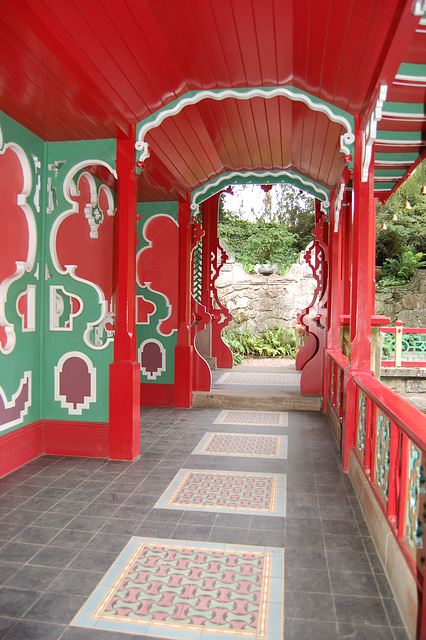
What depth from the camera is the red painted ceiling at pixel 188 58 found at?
2.68 metres

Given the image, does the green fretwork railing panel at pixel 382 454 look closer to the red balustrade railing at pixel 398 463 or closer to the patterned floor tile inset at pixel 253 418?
the red balustrade railing at pixel 398 463

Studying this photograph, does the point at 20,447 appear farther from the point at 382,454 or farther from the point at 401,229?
the point at 401,229

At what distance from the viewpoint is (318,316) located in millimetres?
7094

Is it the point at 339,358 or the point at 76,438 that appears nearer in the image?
the point at 76,438

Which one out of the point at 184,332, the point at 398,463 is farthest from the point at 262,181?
the point at 398,463

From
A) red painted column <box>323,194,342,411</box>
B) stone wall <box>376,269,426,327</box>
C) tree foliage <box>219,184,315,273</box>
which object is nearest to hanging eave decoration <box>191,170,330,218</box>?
red painted column <box>323,194,342,411</box>

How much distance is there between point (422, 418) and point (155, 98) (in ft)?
10.4

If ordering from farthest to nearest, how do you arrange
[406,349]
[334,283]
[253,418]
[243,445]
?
[406,349] < [334,283] < [253,418] < [243,445]

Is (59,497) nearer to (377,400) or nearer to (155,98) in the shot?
(377,400)

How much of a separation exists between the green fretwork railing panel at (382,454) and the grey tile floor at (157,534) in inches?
13.5

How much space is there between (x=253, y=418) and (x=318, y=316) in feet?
6.41

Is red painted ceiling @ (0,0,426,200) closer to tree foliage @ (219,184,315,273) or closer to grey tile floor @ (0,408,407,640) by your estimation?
grey tile floor @ (0,408,407,640)

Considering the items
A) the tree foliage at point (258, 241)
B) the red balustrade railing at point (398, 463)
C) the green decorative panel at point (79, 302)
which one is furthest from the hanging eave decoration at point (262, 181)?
the tree foliage at point (258, 241)

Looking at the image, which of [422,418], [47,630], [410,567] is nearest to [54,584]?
[47,630]
